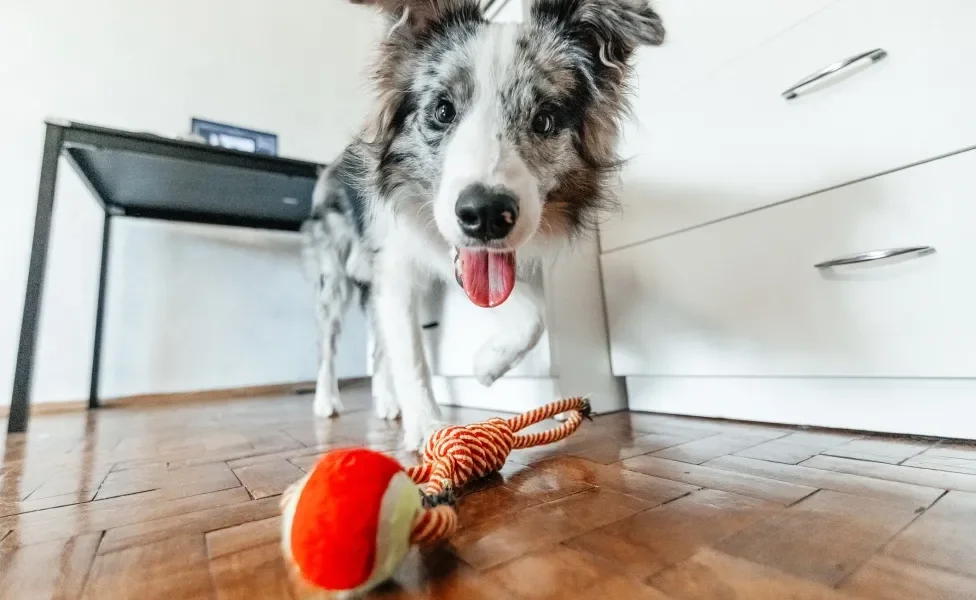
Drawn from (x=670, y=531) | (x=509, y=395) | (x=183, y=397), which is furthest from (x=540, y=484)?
(x=183, y=397)

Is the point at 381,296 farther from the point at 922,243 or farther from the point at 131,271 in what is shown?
the point at 131,271

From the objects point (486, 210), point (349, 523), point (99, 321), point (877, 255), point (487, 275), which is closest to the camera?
point (349, 523)

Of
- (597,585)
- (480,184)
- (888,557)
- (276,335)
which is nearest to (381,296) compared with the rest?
(480,184)

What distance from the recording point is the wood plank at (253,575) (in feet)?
1.62

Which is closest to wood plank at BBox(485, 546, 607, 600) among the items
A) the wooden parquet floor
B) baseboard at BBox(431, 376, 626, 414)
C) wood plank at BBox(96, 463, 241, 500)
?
the wooden parquet floor

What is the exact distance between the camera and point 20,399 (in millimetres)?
1812

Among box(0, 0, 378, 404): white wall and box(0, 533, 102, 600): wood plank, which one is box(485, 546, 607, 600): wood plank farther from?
box(0, 0, 378, 404): white wall

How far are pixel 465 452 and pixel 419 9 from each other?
45.5 inches

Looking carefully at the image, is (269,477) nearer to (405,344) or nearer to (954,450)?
(405,344)

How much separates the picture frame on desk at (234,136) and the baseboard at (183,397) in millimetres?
1477

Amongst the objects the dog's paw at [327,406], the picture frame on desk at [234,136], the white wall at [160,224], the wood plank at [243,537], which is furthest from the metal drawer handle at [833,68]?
the picture frame on desk at [234,136]

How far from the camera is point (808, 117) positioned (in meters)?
1.18

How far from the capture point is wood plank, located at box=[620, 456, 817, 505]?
73cm

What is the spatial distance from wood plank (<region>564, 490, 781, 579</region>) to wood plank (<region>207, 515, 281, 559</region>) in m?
0.39
